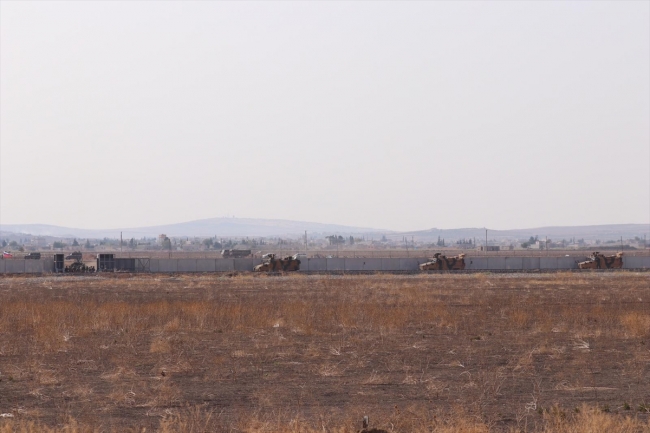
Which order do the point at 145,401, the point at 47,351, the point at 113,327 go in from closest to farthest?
the point at 145,401 < the point at 47,351 < the point at 113,327

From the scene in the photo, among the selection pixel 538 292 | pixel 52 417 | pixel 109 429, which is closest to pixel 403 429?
pixel 109 429

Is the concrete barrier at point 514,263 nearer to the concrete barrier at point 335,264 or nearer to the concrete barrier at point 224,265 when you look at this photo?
the concrete barrier at point 335,264

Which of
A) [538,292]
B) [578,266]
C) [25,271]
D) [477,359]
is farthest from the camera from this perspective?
[578,266]

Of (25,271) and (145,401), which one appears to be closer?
(145,401)

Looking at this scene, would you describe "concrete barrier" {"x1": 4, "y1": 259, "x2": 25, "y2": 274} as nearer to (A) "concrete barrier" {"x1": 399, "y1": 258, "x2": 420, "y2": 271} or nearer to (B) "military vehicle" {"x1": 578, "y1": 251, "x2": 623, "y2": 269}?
(A) "concrete barrier" {"x1": 399, "y1": 258, "x2": 420, "y2": 271}

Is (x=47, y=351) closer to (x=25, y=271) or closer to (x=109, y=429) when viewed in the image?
(x=109, y=429)

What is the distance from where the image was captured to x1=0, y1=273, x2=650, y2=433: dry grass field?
46.6ft

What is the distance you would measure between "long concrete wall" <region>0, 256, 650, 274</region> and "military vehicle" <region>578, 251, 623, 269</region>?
2.07 m

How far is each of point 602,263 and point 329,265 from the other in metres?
28.9

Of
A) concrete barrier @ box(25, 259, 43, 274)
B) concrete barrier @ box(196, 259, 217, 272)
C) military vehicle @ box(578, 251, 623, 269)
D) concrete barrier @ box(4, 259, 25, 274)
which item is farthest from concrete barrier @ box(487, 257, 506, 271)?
concrete barrier @ box(4, 259, 25, 274)

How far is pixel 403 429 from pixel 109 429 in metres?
4.50

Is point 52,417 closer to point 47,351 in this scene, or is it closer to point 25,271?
A: point 47,351

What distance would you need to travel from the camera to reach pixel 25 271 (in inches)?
3504

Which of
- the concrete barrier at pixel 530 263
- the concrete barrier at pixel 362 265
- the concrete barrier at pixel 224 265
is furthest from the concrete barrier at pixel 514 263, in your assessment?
the concrete barrier at pixel 224 265
